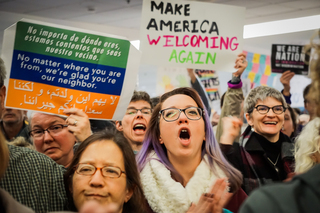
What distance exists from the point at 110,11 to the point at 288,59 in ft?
12.8

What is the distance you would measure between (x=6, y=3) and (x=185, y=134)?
5.33 m

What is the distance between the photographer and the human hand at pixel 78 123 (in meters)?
1.81

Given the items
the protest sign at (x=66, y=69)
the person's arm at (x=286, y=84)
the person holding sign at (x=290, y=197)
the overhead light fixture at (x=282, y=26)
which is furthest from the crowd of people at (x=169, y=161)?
the overhead light fixture at (x=282, y=26)

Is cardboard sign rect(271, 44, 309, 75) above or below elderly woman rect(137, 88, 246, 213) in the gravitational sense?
above

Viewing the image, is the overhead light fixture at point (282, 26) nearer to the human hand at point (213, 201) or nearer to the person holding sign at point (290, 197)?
the human hand at point (213, 201)

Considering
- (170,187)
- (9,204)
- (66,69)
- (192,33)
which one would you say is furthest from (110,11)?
(9,204)

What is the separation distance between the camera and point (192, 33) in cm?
269

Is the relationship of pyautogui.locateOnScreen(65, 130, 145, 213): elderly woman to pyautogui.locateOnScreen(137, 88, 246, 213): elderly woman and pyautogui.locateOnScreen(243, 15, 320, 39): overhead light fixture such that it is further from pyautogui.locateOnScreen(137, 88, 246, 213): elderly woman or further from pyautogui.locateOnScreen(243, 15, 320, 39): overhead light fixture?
pyautogui.locateOnScreen(243, 15, 320, 39): overhead light fixture

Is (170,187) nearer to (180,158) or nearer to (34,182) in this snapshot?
(180,158)

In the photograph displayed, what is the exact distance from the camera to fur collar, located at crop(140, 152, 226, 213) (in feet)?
5.80

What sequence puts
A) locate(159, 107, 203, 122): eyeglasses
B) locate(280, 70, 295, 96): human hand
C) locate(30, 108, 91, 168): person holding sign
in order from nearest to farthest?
locate(159, 107, 203, 122): eyeglasses
locate(30, 108, 91, 168): person holding sign
locate(280, 70, 295, 96): human hand

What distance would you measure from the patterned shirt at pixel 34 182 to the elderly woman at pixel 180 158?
1.59 ft

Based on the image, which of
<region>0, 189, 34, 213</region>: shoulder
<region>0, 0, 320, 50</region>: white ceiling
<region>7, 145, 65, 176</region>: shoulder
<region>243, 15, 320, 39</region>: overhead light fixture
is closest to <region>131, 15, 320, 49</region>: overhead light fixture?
<region>243, 15, 320, 39</region>: overhead light fixture

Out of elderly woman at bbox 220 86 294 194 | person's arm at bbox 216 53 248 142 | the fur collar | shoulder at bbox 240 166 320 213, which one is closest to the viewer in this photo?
shoulder at bbox 240 166 320 213
